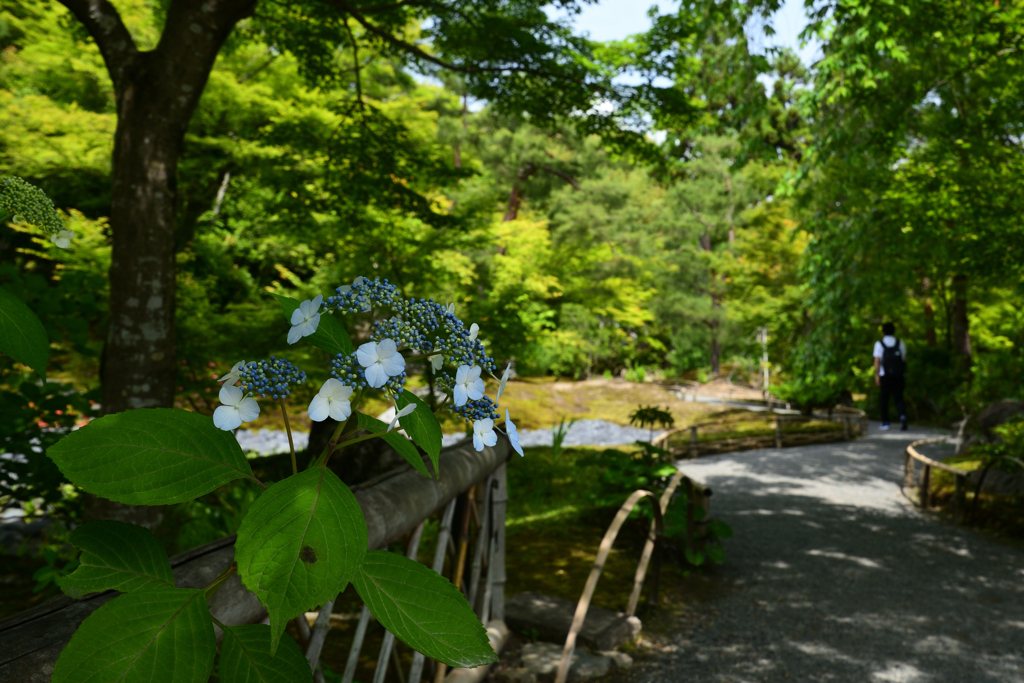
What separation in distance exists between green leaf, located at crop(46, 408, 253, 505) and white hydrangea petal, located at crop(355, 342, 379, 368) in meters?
0.17

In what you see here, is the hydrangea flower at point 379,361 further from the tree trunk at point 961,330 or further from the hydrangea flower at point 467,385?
the tree trunk at point 961,330

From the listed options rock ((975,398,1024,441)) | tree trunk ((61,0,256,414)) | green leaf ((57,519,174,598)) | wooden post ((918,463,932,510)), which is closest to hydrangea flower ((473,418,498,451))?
green leaf ((57,519,174,598))

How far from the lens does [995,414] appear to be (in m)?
10.3

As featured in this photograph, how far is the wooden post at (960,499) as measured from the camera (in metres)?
6.90

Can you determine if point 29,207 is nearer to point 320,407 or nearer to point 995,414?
point 320,407

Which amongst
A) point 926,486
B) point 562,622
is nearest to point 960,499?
point 926,486

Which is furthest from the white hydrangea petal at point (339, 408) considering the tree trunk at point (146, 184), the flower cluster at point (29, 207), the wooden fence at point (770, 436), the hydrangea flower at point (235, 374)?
→ the wooden fence at point (770, 436)

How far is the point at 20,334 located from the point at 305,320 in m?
0.34

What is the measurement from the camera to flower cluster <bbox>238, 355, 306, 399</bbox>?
2.09 feet

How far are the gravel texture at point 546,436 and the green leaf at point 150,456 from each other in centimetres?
1029

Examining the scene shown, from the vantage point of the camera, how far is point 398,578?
695mm

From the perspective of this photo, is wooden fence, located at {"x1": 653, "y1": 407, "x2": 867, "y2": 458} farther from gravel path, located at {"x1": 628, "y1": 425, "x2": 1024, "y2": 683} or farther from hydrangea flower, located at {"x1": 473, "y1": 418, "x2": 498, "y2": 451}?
hydrangea flower, located at {"x1": 473, "y1": 418, "x2": 498, "y2": 451}

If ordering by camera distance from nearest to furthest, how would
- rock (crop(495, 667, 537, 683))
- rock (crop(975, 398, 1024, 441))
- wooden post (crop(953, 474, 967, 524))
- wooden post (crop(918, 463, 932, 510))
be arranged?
rock (crop(495, 667, 537, 683))
wooden post (crop(953, 474, 967, 524))
wooden post (crop(918, 463, 932, 510))
rock (crop(975, 398, 1024, 441))

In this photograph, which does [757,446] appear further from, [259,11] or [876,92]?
[259,11]
